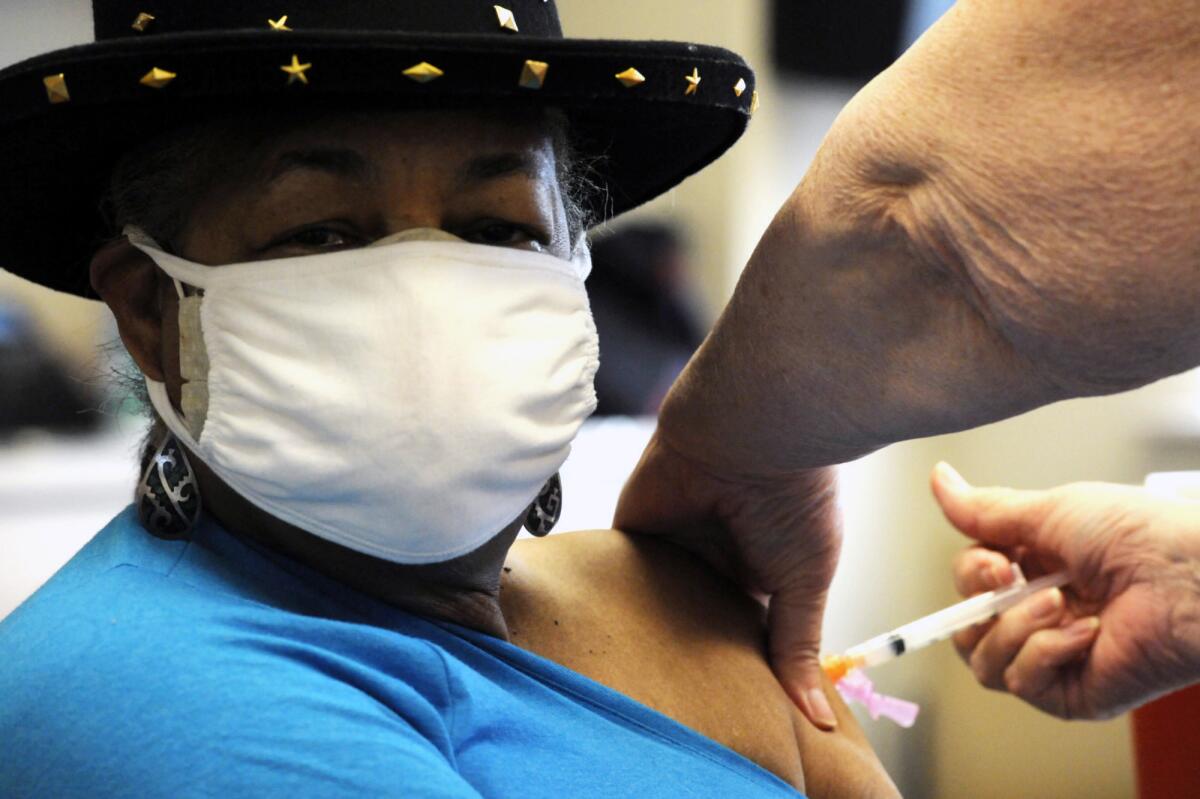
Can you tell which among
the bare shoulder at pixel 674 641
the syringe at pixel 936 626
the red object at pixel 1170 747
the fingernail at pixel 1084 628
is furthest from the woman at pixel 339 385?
the red object at pixel 1170 747

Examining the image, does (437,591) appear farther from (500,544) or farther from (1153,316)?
(1153,316)

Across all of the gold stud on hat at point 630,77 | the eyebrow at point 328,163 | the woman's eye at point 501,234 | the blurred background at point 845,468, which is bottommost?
the blurred background at point 845,468

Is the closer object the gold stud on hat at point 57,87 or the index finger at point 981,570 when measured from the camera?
the gold stud on hat at point 57,87

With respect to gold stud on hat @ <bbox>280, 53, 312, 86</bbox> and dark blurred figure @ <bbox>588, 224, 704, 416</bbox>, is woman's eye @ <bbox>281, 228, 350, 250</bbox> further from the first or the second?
dark blurred figure @ <bbox>588, 224, 704, 416</bbox>

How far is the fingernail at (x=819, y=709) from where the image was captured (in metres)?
1.45

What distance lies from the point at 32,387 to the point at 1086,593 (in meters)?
2.30

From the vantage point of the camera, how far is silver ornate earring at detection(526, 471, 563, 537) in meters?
1.25

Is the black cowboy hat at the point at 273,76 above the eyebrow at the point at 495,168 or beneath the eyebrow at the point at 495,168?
above

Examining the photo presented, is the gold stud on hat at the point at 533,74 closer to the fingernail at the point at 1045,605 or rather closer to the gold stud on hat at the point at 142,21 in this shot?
the gold stud on hat at the point at 142,21

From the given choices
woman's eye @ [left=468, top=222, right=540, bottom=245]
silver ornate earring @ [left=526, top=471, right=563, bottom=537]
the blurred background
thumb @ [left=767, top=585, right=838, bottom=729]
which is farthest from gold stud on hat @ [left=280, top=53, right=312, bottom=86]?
the blurred background

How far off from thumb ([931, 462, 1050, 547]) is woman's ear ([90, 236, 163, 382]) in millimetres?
1116

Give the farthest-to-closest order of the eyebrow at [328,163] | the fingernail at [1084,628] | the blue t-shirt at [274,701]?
the fingernail at [1084,628] < the eyebrow at [328,163] < the blue t-shirt at [274,701]

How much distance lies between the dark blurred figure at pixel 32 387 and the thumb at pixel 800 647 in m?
1.90

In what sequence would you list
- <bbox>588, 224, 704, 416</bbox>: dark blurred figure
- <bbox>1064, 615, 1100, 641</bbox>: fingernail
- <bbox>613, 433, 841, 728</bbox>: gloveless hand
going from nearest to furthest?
<bbox>613, 433, 841, 728</bbox>: gloveless hand
<bbox>1064, 615, 1100, 641</bbox>: fingernail
<bbox>588, 224, 704, 416</bbox>: dark blurred figure
